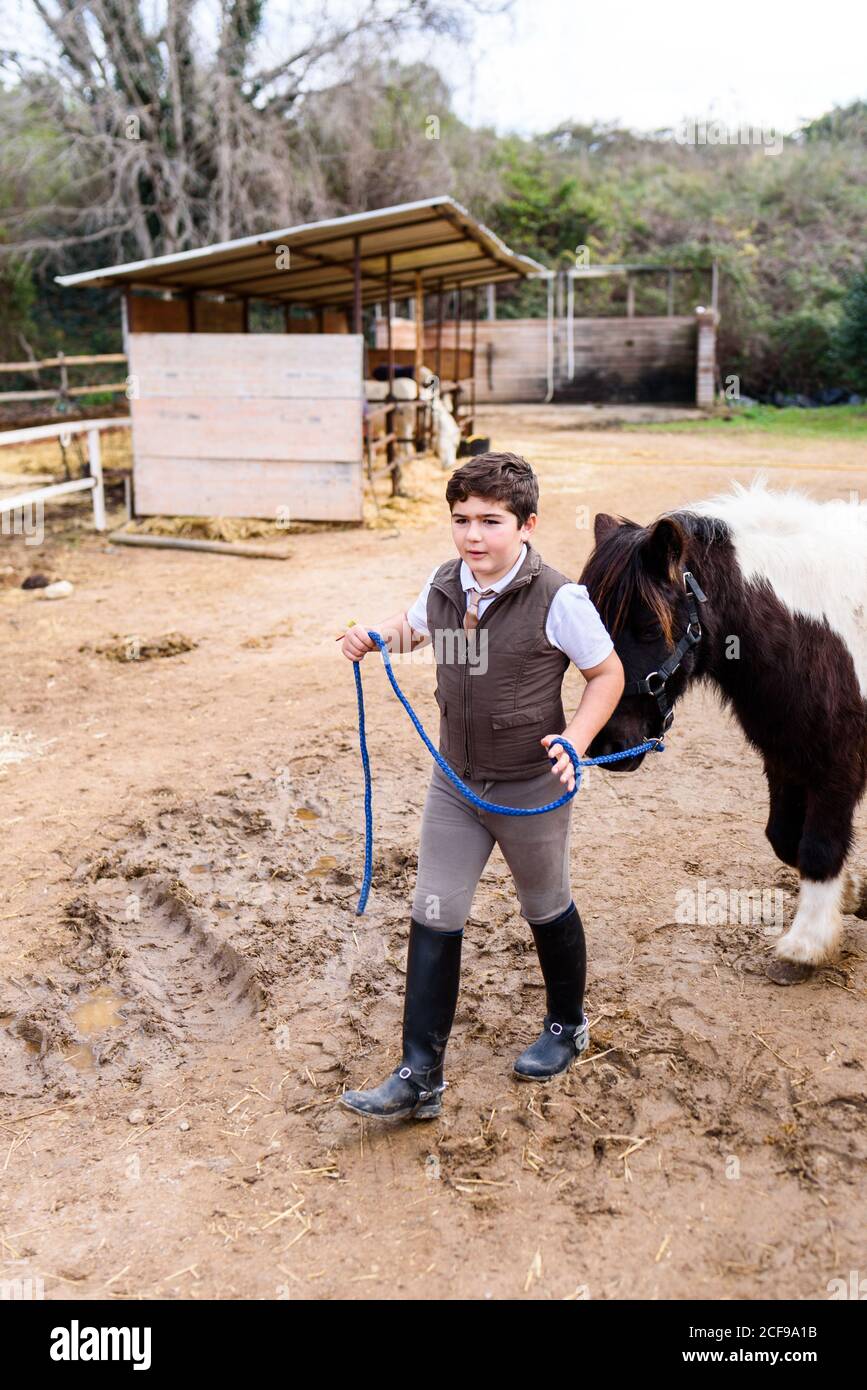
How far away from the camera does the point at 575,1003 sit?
2611mm

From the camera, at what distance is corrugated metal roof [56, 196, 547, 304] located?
9.30 m

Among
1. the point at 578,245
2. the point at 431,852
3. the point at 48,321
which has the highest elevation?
the point at 578,245

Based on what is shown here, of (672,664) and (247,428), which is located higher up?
(247,428)

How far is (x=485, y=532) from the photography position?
7.29ft

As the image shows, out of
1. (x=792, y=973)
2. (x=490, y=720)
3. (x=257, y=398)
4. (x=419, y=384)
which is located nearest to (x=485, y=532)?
(x=490, y=720)

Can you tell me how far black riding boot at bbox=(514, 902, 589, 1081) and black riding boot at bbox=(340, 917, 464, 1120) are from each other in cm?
23

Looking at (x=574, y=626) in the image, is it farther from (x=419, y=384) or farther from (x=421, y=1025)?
(x=419, y=384)

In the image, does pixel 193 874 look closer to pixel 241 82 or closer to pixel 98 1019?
pixel 98 1019

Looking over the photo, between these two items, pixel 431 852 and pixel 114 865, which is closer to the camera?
pixel 431 852

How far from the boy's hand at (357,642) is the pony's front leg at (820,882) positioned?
1367mm

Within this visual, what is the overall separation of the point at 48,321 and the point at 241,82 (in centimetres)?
914

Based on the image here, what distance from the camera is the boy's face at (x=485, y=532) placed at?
2219mm

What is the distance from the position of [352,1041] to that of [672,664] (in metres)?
1.29
